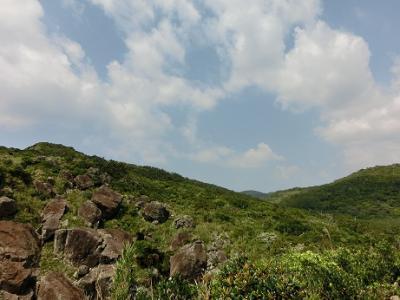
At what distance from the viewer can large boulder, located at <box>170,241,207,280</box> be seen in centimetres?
2333

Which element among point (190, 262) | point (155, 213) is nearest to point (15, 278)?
point (190, 262)

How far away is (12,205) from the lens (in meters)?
27.8

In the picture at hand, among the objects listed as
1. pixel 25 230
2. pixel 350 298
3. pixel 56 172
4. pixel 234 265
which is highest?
pixel 56 172

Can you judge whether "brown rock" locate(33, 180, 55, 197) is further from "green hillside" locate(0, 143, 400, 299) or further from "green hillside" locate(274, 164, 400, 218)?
"green hillside" locate(274, 164, 400, 218)

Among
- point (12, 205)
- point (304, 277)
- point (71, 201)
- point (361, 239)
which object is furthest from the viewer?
point (361, 239)

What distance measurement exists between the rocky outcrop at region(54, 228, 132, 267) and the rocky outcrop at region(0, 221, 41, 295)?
1.44 meters

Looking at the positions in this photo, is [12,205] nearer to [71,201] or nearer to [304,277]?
[71,201]

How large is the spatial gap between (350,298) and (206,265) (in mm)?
12078

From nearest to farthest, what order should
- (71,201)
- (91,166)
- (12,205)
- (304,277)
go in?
(304,277), (12,205), (71,201), (91,166)

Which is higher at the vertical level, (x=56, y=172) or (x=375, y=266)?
(x=56, y=172)

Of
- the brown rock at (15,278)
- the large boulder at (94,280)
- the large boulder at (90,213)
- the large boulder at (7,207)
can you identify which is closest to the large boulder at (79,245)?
the large boulder at (94,280)

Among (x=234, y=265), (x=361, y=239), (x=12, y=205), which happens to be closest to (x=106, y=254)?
(x=12, y=205)

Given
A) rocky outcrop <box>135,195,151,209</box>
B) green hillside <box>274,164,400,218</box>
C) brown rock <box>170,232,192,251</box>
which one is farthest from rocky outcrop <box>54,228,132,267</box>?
green hillside <box>274,164,400,218</box>

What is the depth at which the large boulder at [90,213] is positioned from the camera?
29.1 metres
